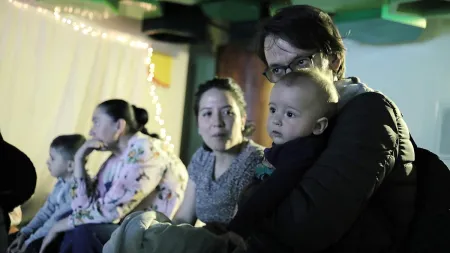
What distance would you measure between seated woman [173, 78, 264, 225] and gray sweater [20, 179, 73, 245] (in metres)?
0.72

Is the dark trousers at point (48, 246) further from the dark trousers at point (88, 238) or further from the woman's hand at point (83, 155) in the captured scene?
the woman's hand at point (83, 155)

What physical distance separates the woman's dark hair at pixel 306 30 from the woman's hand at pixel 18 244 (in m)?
1.75

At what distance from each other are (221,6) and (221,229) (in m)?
1.80

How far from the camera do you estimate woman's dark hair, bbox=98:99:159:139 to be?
7.66ft

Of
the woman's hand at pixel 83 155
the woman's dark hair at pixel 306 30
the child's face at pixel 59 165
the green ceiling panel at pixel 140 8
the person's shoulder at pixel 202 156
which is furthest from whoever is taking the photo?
the green ceiling panel at pixel 140 8

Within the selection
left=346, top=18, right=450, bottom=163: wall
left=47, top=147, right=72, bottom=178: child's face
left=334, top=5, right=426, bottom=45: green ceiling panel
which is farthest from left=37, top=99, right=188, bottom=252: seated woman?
left=346, top=18, right=450, bottom=163: wall

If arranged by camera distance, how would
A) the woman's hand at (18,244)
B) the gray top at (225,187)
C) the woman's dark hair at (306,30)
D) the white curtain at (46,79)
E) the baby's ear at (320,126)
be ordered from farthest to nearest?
the white curtain at (46,79), the woman's hand at (18,244), the gray top at (225,187), the woman's dark hair at (306,30), the baby's ear at (320,126)

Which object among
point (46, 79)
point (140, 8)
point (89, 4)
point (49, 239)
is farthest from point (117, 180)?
point (140, 8)

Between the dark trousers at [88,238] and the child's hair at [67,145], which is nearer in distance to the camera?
the dark trousers at [88,238]

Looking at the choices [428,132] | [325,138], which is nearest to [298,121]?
[325,138]

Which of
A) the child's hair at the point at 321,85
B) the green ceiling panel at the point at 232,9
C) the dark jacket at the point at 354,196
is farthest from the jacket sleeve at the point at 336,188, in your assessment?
the green ceiling panel at the point at 232,9

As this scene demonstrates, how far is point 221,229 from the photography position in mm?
1443

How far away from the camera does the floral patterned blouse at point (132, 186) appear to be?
86.5 inches

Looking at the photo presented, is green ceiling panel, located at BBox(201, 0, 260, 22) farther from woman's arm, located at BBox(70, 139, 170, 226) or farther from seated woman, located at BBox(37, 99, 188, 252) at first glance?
woman's arm, located at BBox(70, 139, 170, 226)
